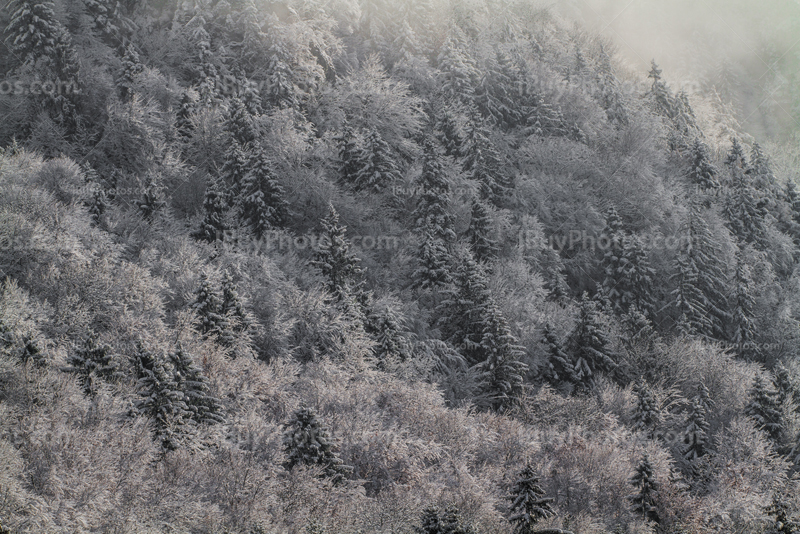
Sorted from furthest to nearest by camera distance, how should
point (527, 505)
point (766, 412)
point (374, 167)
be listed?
point (374, 167) → point (766, 412) → point (527, 505)

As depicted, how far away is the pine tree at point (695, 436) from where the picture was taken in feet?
128

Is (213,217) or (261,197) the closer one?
(213,217)

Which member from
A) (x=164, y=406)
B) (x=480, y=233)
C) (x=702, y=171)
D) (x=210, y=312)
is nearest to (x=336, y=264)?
(x=210, y=312)

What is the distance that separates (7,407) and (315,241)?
2830cm

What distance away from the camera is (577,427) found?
120 feet

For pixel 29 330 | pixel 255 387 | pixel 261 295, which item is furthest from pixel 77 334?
pixel 261 295

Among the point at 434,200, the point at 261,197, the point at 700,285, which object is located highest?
the point at 700,285

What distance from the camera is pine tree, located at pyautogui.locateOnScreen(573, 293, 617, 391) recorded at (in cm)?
4606

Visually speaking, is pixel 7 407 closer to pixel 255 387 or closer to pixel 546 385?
pixel 255 387

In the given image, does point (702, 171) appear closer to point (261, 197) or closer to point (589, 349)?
point (589, 349)

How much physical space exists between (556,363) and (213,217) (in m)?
27.0

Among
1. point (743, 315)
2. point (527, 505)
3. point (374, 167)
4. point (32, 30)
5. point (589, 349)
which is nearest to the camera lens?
point (527, 505)

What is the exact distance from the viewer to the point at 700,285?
198 ft

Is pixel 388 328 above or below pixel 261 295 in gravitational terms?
above
